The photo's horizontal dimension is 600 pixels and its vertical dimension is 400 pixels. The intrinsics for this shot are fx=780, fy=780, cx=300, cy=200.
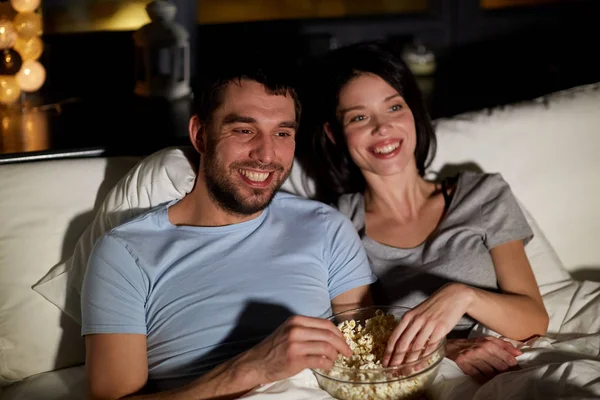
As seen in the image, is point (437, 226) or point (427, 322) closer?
point (427, 322)

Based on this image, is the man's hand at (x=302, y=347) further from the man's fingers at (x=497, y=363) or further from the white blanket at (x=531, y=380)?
the man's fingers at (x=497, y=363)

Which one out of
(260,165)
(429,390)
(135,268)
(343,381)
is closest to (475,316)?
(429,390)

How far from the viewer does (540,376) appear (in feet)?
5.10

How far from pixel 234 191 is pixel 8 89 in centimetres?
110

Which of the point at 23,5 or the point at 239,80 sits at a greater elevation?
the point at 23,5

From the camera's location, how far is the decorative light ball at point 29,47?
2.49 m

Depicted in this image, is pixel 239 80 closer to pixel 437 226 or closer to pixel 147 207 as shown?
pixel 147 207

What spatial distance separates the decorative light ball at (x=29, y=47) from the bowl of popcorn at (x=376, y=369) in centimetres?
149

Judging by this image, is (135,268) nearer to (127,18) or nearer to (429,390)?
(429,390)

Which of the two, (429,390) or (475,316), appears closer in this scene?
(429,390)

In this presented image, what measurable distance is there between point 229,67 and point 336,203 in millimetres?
547

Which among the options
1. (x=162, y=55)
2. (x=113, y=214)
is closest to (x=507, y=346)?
(x=113, y=214)

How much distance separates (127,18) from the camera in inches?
115

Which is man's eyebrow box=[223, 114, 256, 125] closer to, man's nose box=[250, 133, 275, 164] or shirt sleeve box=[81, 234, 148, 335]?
man's nose box=[250, 133, 275, 164]
